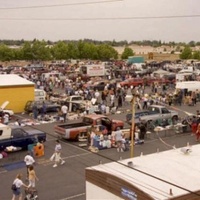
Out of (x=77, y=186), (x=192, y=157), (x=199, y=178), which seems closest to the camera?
(x=199, y=178)

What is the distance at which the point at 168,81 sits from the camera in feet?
181

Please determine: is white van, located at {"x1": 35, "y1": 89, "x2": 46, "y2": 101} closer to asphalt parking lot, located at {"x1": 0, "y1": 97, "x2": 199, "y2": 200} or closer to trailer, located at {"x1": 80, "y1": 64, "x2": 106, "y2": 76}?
asphalt parking lot, located at {"x1": 0, "y1": 97, "x2": 199, "y2": 200}

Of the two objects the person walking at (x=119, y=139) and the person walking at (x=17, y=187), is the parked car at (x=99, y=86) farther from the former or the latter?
the person walking at (x=17, y=187)

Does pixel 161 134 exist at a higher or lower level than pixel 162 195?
lower

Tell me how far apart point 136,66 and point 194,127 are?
50.4 meters

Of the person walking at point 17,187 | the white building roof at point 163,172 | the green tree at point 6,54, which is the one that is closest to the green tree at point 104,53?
the green tree at point 6,54

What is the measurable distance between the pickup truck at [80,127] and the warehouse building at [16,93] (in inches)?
406

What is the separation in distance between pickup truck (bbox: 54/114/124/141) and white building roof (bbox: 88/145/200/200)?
10404 mm

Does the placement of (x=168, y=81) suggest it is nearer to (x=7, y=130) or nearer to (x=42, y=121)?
(x=42, y=121)

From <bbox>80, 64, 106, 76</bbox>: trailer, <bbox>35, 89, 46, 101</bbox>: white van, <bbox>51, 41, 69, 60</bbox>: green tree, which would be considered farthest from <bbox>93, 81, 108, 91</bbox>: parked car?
<bbox>51, 41, 69, 60</bbox>: green tree

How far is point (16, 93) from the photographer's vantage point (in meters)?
34.9

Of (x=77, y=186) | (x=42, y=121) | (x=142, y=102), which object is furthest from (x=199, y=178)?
(x=142, y=102)

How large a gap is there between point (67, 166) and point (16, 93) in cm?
1630

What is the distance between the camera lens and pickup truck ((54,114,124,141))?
24.3 meters
